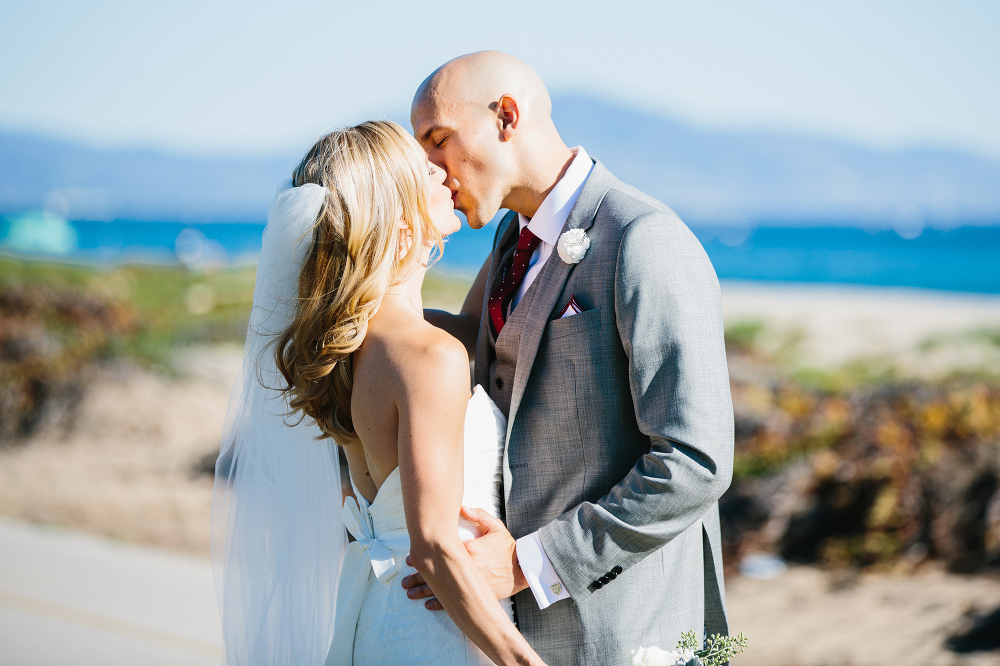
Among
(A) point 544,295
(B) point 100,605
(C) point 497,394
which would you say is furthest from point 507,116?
(B) point 100,605

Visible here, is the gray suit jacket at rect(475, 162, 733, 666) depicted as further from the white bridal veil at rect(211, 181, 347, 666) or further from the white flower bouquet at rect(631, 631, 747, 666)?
the white bridal veil at rect(211, 181, 347, 666)

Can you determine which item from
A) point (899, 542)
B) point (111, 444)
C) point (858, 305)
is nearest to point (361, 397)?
point (899, 542)

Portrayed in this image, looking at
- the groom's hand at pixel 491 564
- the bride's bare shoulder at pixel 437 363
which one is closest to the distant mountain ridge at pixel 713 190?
the groom's hand at pixel 491 564

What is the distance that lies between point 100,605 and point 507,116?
4601 millimetres

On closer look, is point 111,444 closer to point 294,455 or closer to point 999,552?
point 294,455

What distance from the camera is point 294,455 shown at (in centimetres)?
273

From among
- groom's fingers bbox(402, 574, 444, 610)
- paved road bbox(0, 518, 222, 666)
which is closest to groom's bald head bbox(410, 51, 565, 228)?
groom's fingers bbox(402, 574, 444, 610)

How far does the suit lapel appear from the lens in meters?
2.31

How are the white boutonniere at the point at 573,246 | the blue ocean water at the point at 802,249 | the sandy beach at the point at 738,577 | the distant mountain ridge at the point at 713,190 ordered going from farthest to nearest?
the distant mountain ridge at the point at 713,190 < the blue ocean water at the point at 802,249 < the sandy beach at the point at 738,577 < the white boutonniere at the point at 573,246

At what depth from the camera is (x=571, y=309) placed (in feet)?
7.52

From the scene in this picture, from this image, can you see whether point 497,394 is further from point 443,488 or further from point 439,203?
point 439,203

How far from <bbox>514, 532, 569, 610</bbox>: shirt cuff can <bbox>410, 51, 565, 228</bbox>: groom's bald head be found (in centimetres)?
105

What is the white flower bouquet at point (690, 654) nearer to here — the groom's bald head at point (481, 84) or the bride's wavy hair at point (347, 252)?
the bride's wavy hair at point (347, 252)

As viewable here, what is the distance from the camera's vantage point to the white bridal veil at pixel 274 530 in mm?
2666
